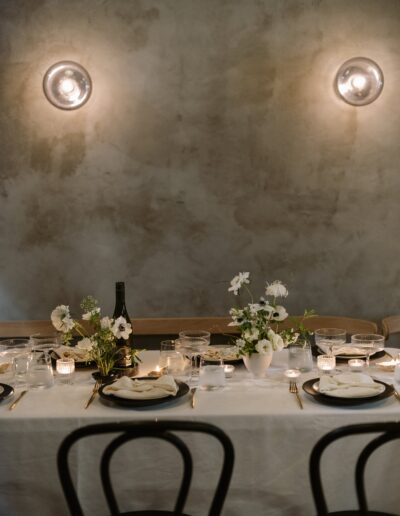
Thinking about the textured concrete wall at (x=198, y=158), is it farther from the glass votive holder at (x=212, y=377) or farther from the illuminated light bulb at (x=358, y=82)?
the glass votive holder at (x=212, y=377)

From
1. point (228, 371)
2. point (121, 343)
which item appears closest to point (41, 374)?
point (121, 343)

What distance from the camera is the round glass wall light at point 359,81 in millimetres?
3891

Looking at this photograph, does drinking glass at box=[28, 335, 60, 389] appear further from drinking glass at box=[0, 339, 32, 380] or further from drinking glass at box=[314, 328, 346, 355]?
drinking glass at box=[314, 328, 346, 355]

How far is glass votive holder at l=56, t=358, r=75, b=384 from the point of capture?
242cm

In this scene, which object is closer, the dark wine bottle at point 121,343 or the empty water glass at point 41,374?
the empty water glass at point 41,374

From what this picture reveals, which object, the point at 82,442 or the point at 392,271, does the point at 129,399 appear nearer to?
the point at 82,442

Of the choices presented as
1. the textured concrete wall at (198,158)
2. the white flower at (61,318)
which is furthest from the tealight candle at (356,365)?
the textured concrete wall at (198,158)

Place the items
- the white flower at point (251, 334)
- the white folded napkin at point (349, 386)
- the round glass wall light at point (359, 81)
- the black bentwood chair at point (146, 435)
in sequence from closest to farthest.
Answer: the black bentwood chair at point (146, 435)
the white folded napkin at point (349, 386)
the white flower at point (251, 334)
the round glass wall light at point (359, 81)

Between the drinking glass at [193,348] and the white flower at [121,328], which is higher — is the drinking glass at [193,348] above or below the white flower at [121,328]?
below

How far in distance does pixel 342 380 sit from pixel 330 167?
2.03 metres

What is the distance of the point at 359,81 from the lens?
390 centimetres

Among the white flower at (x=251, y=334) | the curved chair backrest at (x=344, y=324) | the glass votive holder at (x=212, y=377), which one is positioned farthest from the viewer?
the curved chair backrest at (x=344, y=324)

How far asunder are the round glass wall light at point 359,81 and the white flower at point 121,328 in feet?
7.43

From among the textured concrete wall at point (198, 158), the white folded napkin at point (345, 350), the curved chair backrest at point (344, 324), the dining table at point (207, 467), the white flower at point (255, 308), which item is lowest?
the dining table at point (207, 467)
